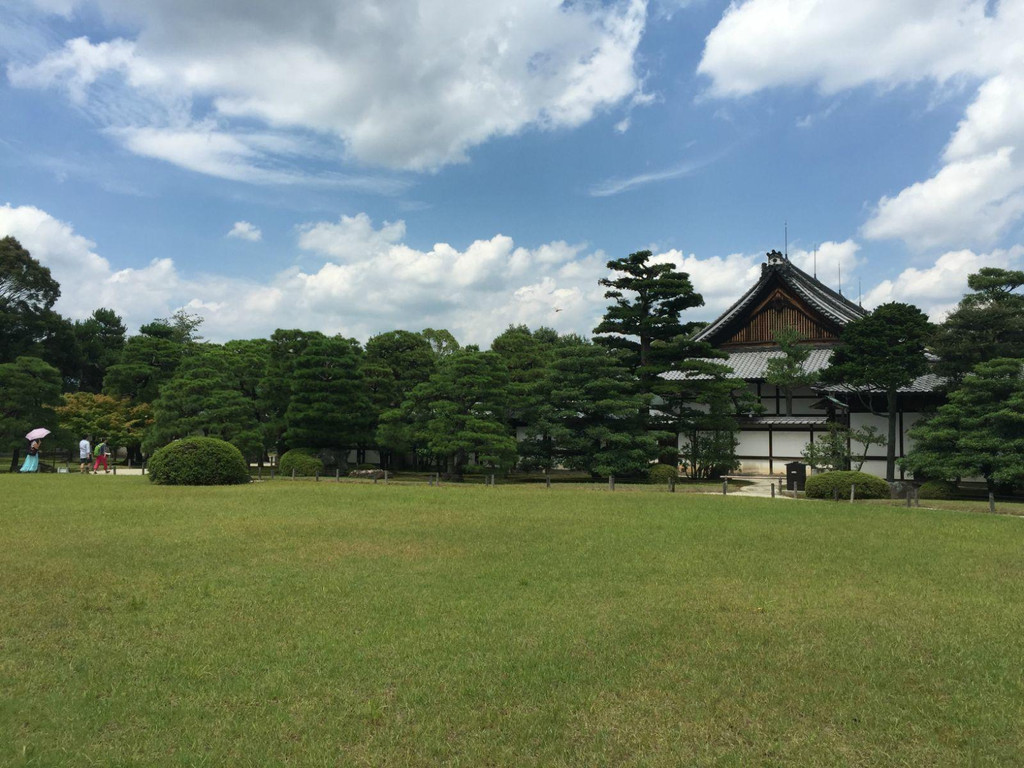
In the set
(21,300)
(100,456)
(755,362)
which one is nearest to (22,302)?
(21,300)

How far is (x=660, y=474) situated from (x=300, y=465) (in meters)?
15.2

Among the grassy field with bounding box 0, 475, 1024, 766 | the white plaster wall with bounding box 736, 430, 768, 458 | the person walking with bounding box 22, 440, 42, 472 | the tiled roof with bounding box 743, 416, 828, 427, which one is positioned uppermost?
the tiled roof with bounding box 743, 416, 828, 427

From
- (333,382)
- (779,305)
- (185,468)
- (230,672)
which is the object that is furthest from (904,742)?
(779,305)

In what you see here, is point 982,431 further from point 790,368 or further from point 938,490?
point 790,368

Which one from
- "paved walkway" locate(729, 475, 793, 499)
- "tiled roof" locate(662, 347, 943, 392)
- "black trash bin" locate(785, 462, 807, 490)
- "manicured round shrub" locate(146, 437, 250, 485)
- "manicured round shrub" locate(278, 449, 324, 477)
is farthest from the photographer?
"manicured round shrub" locate(278, 449, 324, 477)

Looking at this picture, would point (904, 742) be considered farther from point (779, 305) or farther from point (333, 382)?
point (779, 305)

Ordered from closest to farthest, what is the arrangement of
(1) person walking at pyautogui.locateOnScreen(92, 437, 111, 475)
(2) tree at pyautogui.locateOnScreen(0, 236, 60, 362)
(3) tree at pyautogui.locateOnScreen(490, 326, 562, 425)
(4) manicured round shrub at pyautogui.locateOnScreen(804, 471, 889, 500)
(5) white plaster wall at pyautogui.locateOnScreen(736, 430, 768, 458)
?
(4) manicured round shrub at pyautogui.locateOnScreen(804, 471, 889, 500) < (1) person walking at pyautogui.locateOnScreen(92, 437, 111, 475) < (5) white plaster wall at pyautogui.locateOnScreen(736, 430, 768, 458) < (3) tree at pyautogui.locateOnScreen(490, 326, 562, 425) < (2) tree at pyautogui.locateOnScreen(0, 236, 60, 362)

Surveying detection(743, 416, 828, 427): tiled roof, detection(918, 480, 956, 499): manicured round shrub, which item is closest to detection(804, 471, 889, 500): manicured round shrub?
detection(918, 480, 956, 499): manicured round shrub

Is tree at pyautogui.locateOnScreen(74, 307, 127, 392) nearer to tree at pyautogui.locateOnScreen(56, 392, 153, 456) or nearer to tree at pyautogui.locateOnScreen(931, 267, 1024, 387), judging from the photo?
tree at pyautogui.locateOnScreen(56, 392, 153, 456)

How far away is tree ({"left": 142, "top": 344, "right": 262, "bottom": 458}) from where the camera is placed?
2753cm

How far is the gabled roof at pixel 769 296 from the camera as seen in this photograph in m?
31.7

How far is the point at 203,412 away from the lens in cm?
2775

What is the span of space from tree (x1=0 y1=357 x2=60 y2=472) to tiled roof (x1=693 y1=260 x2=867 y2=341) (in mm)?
31444

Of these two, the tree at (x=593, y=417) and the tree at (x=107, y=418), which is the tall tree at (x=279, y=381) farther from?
the tree at (x=593, y=417)
